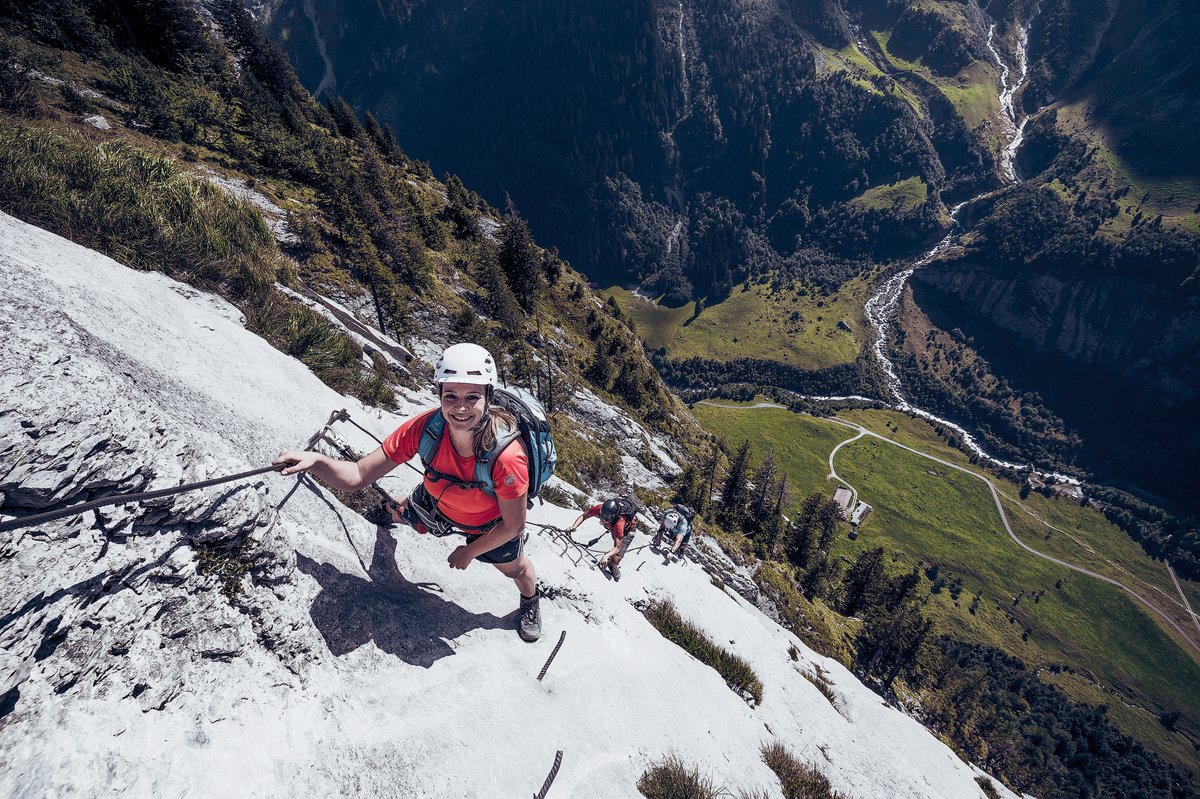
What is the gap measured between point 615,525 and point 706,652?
4.04 meters

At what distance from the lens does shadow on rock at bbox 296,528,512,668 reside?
585cm

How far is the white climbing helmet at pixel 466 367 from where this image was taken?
17.0 ft

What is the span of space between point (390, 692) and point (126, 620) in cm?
284

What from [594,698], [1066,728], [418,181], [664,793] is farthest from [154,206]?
[1066,728]

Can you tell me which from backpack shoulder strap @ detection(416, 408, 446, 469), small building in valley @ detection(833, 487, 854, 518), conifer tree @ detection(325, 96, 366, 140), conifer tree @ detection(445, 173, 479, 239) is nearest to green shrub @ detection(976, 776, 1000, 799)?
backpack shoulder strap @ detection(416, 408, 446, 469)

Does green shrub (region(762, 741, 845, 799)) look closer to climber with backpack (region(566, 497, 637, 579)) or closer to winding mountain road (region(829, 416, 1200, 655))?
climber with backpack (region(566, 497, 637, 579))

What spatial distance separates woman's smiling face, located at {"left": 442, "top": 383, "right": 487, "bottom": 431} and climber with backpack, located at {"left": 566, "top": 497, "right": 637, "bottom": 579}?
25.0 ft

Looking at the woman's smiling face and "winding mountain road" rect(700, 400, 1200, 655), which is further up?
the woman's smiling face

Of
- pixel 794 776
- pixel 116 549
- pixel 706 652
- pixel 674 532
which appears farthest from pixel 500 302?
pixel 116 549

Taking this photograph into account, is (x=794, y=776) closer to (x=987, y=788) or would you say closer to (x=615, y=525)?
(x=615, y=525)

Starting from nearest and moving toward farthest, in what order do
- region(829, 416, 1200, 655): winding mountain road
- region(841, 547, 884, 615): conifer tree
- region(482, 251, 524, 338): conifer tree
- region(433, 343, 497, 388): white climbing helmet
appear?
region(433, 343, 497, 388): white climbing helmet, region(482, 251, 524, 338): conifer tree, region(841, 547, 884, 615): conifer tree, region(829, 416, 1200, 655): winding mountain road

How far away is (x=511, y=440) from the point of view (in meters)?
5.44

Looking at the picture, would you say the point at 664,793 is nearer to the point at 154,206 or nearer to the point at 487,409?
the point at 487,409

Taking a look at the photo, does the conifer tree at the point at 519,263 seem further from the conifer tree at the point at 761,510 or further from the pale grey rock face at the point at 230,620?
the pale grey rock face at the point at 230,620
